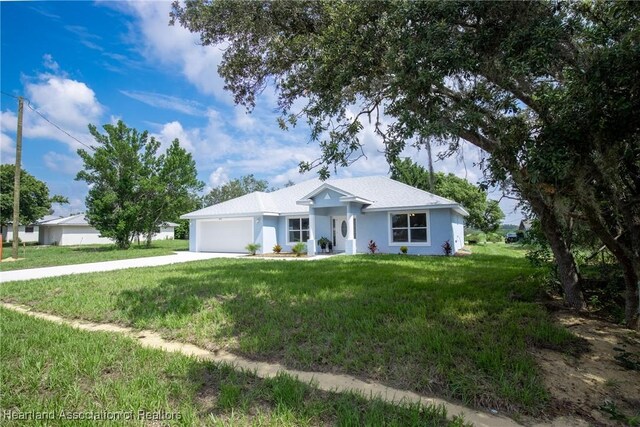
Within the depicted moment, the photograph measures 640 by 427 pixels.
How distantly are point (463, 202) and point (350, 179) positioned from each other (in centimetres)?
1194

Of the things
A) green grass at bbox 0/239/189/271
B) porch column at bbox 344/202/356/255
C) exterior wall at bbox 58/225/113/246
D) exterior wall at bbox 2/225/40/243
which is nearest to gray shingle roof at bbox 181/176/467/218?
porch column at bbox 344/202/356/255

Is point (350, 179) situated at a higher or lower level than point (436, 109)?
higher

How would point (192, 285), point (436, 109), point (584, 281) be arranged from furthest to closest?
point (192, 285)
point (584, 281)
point (436, 109)

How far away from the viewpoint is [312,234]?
1916 cm

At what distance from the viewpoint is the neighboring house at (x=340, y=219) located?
17.4 meters

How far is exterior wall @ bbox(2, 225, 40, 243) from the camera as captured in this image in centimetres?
3823

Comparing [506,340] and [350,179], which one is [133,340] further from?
[350,179]

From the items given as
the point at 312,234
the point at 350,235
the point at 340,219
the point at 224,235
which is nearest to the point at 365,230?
the point at 350,235

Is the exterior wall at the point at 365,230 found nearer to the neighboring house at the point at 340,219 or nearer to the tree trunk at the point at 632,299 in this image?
the neighboring house at the point at 340,219

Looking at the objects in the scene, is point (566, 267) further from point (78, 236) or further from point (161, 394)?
point (78, 236)

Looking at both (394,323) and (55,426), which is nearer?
(55,426)

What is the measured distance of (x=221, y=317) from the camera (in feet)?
19.6

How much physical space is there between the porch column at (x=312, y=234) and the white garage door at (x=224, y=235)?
4.48 m

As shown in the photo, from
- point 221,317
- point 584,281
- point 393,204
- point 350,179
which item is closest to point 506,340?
point 584,281
